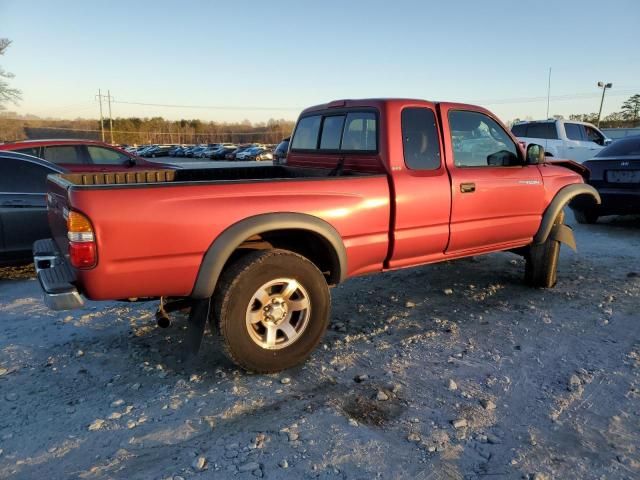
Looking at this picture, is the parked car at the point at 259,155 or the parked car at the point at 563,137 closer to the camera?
the parked car at the point at 563,137

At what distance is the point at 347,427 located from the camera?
2859mm

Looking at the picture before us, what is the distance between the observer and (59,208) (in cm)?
334

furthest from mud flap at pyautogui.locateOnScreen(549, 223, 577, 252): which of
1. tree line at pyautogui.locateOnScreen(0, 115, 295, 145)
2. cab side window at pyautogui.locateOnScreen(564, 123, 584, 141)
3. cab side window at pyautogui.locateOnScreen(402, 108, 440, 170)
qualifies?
tree line at pyautogui.locateOnScreen(0, 115, 295, 145)

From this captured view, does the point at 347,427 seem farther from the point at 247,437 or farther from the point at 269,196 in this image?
the point at 269,196

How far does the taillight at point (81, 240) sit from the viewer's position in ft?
9.39

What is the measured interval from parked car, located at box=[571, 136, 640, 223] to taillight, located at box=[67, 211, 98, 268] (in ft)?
26.7

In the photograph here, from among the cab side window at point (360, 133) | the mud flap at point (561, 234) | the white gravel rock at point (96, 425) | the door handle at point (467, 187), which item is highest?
the cab side window at point (360, 133)

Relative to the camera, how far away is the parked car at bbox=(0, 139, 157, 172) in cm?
823

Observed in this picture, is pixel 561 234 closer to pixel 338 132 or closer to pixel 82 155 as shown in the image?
pixel 338 132

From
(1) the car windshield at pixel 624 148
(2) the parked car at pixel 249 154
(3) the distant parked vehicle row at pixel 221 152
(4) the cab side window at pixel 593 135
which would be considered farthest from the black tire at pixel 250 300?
(2) the parked car at pixel 249 154

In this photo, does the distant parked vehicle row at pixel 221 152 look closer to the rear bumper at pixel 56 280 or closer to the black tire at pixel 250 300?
the rear bumper at pixel 56 280

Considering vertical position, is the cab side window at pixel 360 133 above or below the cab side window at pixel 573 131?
below

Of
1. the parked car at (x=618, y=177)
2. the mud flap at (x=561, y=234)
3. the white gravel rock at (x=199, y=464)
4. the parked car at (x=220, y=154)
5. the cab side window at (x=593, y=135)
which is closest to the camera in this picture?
the white gravel rock at (x=199, y=464)

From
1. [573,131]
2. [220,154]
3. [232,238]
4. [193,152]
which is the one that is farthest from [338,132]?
[193,152]
